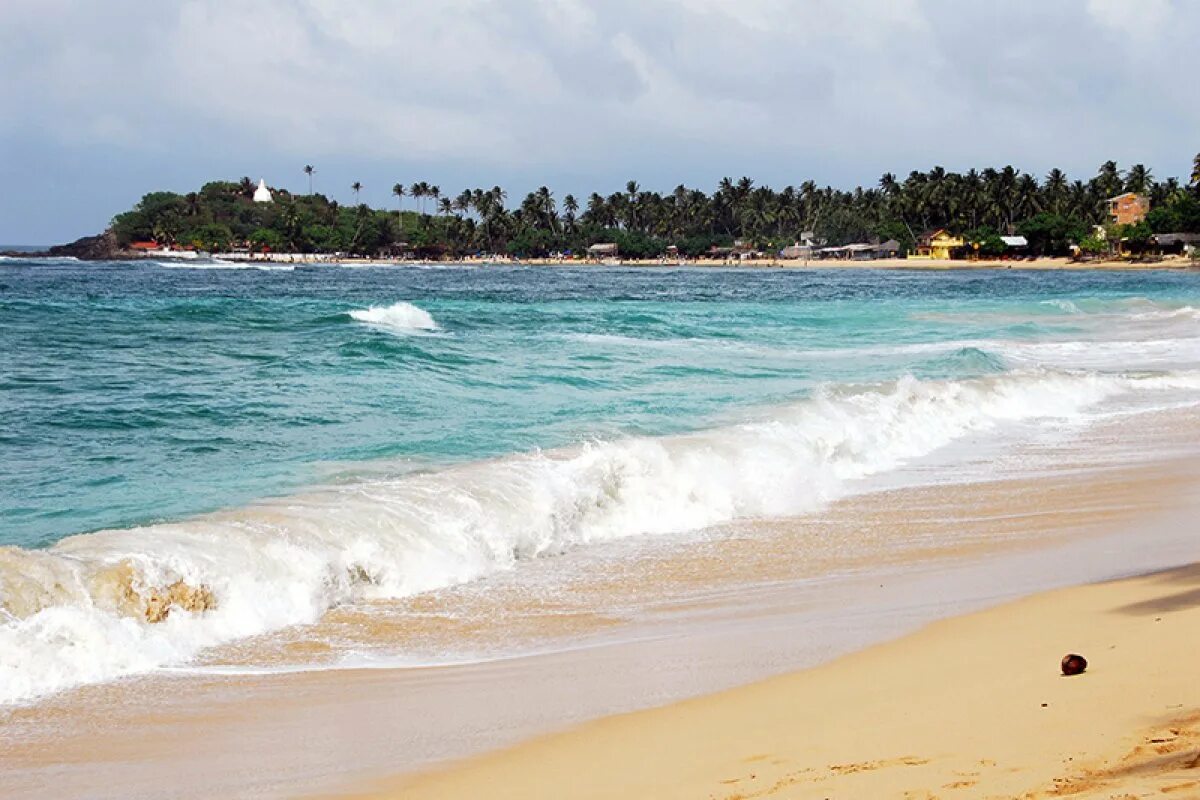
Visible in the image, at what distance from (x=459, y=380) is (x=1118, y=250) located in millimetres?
121079

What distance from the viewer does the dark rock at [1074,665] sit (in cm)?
547

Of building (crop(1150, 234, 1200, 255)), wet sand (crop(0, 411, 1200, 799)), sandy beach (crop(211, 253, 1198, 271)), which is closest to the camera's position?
wet sand (crop(0, 411, 1200, 799))

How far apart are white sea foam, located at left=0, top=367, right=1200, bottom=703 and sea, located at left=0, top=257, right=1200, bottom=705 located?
23 mm

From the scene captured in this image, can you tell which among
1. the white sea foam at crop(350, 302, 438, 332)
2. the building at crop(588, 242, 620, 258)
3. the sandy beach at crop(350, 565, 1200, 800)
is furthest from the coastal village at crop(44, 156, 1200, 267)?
the sandy beach at crop(350, 565, 1200, 800)

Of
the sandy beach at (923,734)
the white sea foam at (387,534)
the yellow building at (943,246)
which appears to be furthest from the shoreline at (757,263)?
the sandy beach at (923,734)

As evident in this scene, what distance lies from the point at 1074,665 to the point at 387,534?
527 cm

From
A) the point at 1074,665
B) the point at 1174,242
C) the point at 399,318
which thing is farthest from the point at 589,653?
the point at 1174,242

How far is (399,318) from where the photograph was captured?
112ft

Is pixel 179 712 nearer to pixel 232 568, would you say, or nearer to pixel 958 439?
pixel 232 568

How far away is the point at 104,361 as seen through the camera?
2120 cm

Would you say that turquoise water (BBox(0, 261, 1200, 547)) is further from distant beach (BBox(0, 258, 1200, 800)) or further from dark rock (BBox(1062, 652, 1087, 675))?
dark rock (BBox(1062, 652, 1087, 675))

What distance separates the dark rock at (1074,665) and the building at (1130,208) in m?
139

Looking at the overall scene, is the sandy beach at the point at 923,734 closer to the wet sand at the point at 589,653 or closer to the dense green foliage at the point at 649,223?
the wet sand at the point at 589,653

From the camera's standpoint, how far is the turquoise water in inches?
452
